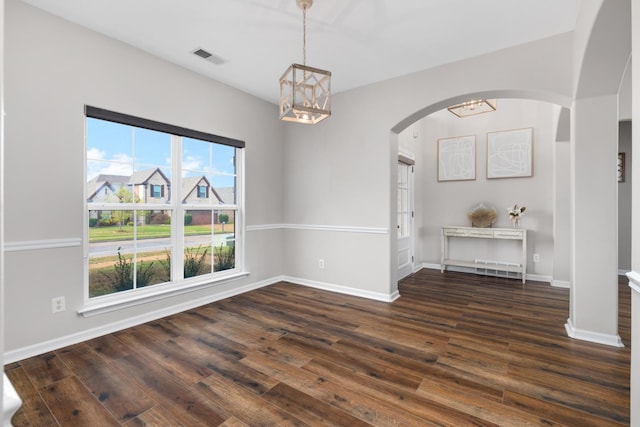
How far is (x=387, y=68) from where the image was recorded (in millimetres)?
3479

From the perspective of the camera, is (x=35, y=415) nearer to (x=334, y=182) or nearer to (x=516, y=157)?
(x=334, y=182)

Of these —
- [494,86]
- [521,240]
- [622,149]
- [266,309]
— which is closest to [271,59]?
[494,86]

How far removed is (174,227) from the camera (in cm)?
341

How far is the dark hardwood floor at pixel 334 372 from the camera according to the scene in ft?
5.77

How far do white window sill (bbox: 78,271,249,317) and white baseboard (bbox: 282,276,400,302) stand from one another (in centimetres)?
111

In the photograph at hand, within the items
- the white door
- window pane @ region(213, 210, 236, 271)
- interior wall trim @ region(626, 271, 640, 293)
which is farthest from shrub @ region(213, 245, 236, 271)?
interior wall trim @ region(626, 271, 640, 293)

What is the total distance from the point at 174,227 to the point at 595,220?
4.11 m

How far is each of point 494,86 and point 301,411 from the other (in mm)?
3378

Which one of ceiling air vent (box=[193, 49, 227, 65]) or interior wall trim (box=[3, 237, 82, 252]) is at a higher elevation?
ceiling air vent (box=[193, 49, 227, 65])

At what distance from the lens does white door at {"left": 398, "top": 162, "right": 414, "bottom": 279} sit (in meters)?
4.90

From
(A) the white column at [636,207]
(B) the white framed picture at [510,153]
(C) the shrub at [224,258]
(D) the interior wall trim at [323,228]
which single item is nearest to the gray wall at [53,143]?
(C) the shrub at [224,258]

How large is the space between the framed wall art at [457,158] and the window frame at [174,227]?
365 cm

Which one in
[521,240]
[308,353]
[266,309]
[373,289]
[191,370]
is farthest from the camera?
[521,240]

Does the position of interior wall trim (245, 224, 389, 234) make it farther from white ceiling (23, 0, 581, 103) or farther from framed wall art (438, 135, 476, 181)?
framed wall art (438, 135, 476, 181)
